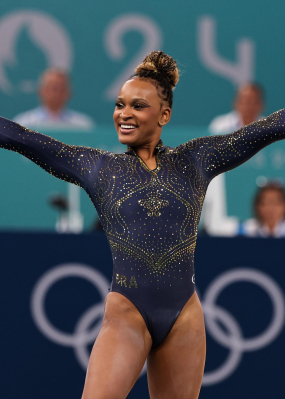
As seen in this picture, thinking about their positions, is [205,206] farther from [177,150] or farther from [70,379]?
[177,150]

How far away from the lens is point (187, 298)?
297 centimetres

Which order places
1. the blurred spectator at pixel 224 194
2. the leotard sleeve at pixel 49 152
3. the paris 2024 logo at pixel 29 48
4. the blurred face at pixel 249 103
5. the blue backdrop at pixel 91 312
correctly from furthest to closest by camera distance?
the paris 2024 logo at pixel 29 48, the blurred face at pixel 249 103, the blurred spectator at pixel 224 194, the blue backdrop at pixel 91 312, the leotard sleeve at pixel 49 152

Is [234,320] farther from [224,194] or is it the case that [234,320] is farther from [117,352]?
[117,352]

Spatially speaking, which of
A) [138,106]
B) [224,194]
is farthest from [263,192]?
[138,106]

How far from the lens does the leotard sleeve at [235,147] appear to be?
10.4ft

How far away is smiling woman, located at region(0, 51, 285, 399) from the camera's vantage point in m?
2.85

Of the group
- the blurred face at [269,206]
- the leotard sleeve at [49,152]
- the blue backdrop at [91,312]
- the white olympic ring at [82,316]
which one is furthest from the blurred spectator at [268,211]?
the leotard sleeve at [49,152]

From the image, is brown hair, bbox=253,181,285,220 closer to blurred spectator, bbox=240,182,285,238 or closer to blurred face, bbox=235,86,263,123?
blurred spectator, bbox=240,182,285,238

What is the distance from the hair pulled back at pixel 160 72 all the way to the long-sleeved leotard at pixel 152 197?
0.28 m

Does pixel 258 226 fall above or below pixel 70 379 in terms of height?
above

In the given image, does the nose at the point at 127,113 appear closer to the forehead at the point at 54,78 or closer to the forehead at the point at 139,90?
the forehead at the point at 139,90

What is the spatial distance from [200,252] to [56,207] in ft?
5.22

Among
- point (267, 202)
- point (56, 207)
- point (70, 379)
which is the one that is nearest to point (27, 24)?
point (56, 207)

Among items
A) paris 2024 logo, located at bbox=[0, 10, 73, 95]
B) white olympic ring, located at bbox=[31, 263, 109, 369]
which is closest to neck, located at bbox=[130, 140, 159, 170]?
white olympic ring, located at bbox=[31, 263, 109, 369]
